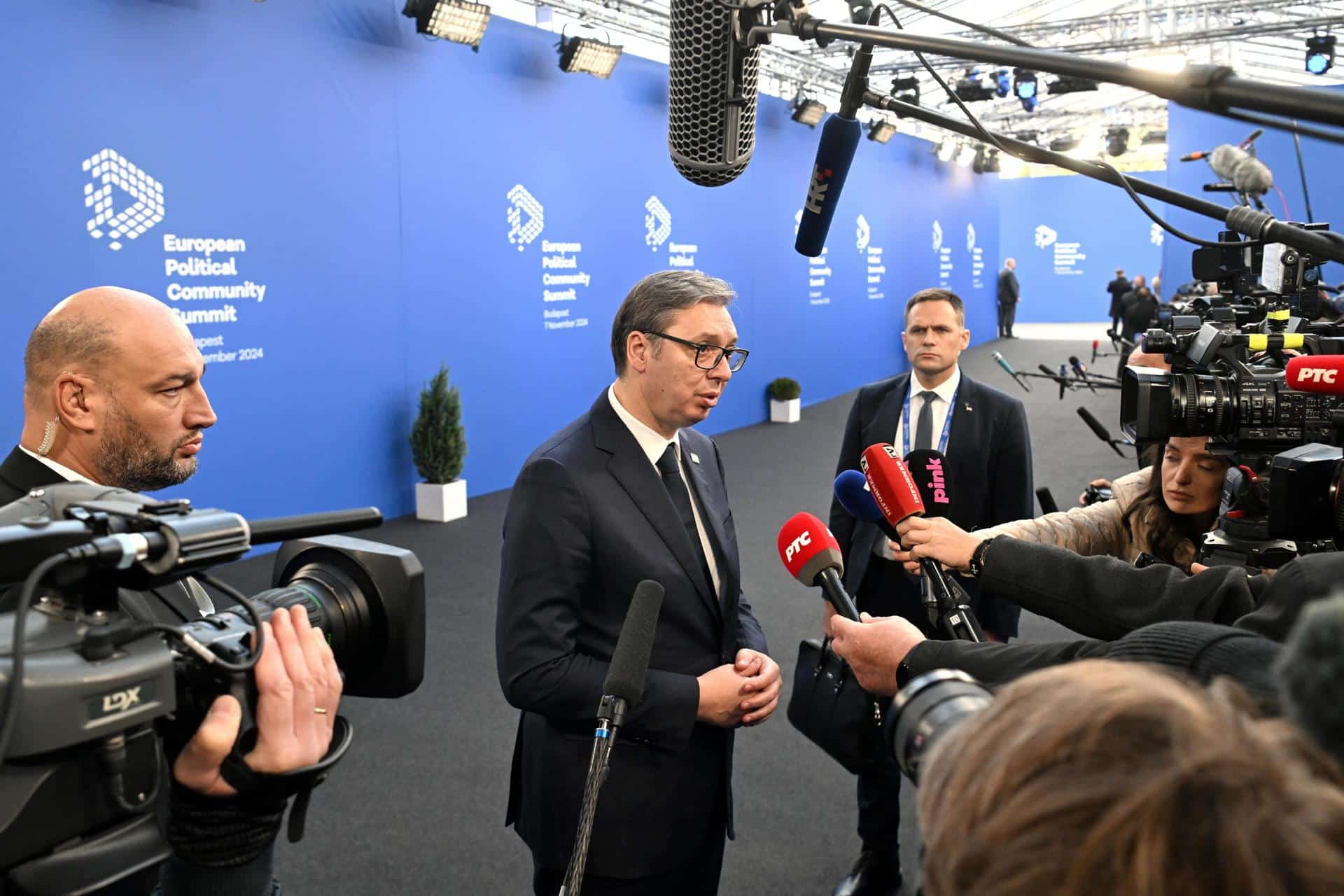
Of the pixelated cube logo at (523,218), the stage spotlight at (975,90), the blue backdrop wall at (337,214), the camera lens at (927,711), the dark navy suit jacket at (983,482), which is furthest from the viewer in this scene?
the stage spotlight at (975,90)

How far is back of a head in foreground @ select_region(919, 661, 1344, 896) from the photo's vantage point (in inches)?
17.8

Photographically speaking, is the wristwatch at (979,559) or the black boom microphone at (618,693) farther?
the wristwatch at (979,559)

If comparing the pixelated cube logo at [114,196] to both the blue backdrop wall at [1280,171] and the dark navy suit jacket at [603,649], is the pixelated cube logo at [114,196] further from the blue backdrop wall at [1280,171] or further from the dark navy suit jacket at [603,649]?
the blue backdrop wall at [1280,171]

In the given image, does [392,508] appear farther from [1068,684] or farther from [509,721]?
[1068,684]

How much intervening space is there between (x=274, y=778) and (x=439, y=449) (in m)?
5.92

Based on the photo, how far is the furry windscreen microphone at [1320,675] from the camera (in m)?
0.47

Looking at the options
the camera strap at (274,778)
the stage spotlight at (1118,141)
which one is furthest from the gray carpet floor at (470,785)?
the stage spotlight at (1118,141)

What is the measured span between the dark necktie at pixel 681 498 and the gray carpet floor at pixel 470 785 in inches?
49.3

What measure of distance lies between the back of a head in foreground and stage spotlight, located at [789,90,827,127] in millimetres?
11167

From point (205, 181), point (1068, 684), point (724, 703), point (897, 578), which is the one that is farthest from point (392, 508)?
point (1068, 684)

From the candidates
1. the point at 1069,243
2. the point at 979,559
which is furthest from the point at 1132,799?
the point at 1069,243

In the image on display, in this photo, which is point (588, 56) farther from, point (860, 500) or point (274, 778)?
point (274, 778)

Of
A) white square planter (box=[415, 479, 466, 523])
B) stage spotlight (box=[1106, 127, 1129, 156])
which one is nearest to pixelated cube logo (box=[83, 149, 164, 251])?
white square planter (box=[415, 479, 466, 523])

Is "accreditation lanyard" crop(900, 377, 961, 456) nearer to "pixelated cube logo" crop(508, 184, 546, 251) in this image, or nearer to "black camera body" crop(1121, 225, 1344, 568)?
"black camera body" crop(1121, 225, 1344, 568)
